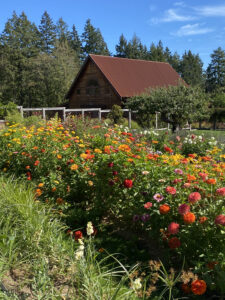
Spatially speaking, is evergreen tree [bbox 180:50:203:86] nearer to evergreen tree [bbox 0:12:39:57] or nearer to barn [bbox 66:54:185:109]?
evergreen tree [bbox 0:12:39:57]

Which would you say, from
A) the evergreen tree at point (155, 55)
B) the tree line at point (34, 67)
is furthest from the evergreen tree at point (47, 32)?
the evergreen tree at point (155, 55)

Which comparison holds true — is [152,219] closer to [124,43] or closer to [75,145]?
[75,145]

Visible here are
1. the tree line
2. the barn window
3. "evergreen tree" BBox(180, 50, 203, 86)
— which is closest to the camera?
the barn window

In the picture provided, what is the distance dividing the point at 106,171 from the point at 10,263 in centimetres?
166

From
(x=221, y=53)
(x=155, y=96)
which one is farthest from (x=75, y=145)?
(x=221, y=53)

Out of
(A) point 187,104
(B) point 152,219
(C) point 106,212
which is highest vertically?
(A) point 187,104

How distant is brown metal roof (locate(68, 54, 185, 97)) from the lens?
71.3ft

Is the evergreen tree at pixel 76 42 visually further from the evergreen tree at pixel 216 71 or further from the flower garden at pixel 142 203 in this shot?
the flower garden at pixel 142 203

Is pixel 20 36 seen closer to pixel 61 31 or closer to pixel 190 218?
pixel 61 31

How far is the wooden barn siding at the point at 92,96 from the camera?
2173 centimetres

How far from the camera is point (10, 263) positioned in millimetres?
2471

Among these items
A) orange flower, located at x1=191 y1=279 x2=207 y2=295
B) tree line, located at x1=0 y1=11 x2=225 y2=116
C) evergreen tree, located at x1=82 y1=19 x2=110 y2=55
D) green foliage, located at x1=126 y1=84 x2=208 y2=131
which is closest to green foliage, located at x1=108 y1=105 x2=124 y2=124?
green foliage, located at x1=126 y1=84 x2=208 y2=131

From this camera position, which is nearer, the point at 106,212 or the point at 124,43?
the point at 106,212

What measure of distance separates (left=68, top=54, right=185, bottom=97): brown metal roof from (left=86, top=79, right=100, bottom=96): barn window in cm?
130
